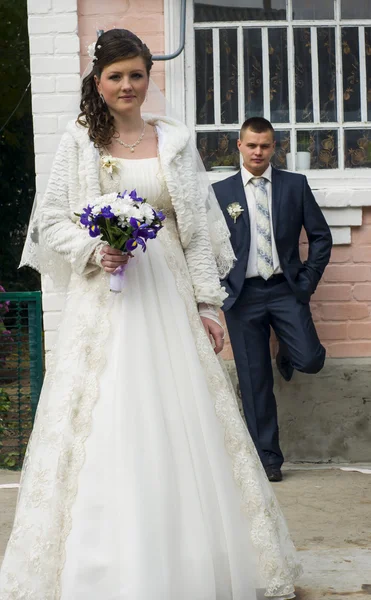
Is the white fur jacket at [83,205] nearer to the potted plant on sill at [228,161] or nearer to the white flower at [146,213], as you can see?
the white flower at [146,213]

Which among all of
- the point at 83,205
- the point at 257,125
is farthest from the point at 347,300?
the point at 83,205

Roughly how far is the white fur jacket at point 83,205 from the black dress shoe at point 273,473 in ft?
8.24

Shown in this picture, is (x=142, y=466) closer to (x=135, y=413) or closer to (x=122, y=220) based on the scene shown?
(x=135, y=413)

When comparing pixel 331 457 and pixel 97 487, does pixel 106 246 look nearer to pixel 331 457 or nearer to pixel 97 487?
pixel 97 487

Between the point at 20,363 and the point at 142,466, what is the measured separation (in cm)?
378

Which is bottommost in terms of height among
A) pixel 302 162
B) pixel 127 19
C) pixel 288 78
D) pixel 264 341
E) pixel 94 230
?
pixel 264 341

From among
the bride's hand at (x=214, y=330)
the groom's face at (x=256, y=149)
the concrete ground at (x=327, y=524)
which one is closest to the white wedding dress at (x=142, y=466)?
the bride's hand at (x=214, y=330)

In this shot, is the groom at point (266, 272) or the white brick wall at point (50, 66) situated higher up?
the white brick wall at point (50, 66)

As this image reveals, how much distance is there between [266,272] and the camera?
6.95 metres

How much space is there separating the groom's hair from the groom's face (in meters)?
0.02

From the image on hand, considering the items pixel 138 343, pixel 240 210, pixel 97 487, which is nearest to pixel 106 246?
pixel 138 343

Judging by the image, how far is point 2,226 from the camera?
13.9m

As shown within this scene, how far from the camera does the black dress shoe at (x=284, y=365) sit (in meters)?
7.27

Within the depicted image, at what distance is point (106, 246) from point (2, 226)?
988 cm
